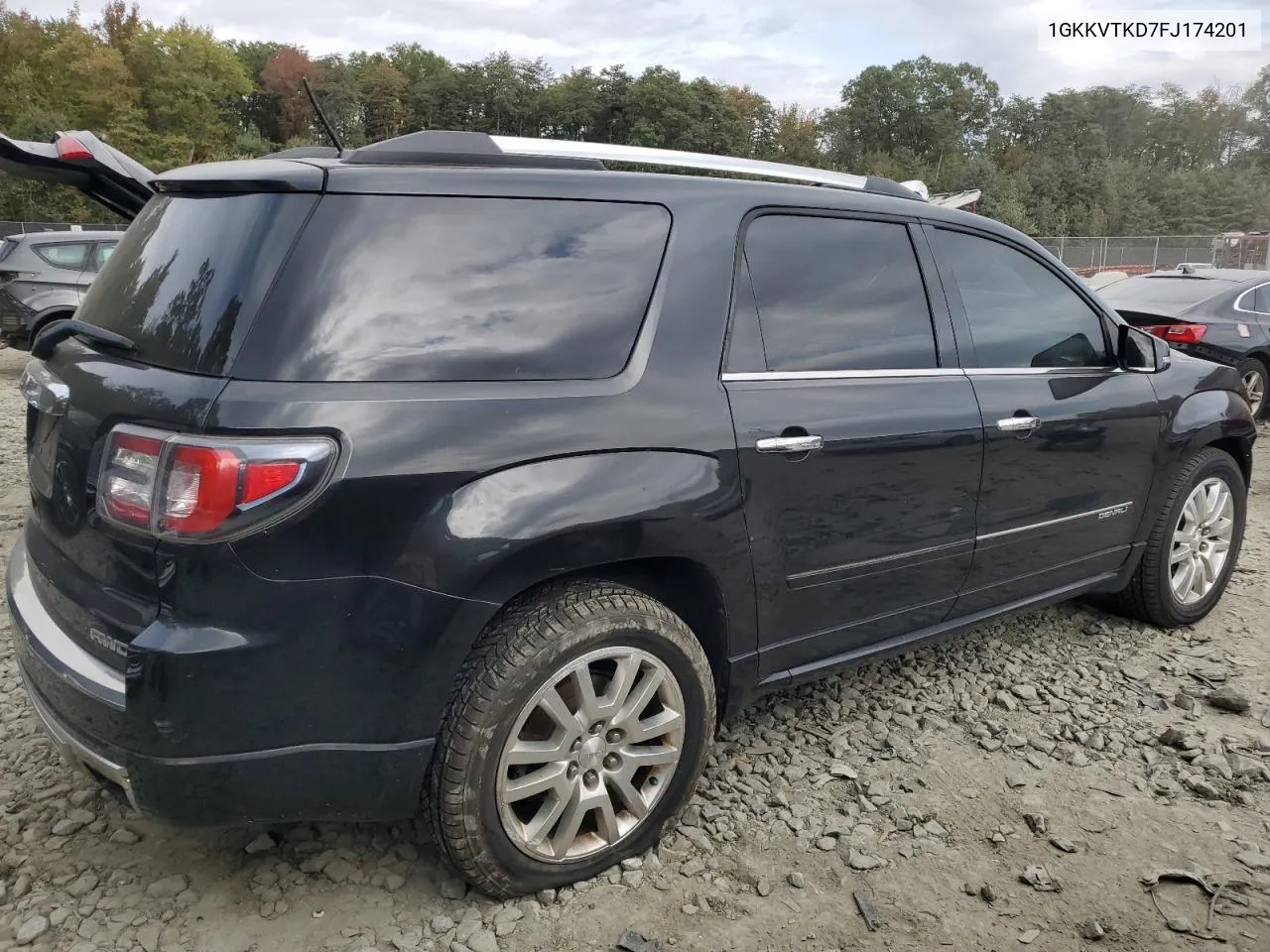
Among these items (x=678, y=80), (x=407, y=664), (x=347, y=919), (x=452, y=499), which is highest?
(x=678, y=80)

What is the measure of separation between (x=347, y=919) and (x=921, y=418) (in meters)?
2.09

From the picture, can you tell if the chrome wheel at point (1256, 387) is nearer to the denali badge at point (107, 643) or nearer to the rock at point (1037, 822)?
→ the rock at point (1037, 822)

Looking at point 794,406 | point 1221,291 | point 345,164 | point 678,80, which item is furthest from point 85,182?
point 678,80

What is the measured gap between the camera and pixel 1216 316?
912 cm

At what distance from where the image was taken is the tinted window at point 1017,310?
128 inches

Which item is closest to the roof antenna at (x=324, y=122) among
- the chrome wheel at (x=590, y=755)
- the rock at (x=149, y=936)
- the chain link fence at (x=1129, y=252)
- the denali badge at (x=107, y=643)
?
the denali badge at (x=107, y=643)

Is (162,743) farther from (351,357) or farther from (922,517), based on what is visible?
(922,517)

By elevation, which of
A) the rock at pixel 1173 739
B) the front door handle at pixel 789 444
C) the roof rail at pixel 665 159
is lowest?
the rock at pixel 1173 739

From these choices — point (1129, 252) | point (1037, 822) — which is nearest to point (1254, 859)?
point (1037, 822)

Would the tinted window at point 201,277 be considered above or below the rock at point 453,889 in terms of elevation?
above

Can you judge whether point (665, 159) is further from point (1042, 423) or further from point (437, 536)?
point (1042, 423)

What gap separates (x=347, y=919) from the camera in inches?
92.0

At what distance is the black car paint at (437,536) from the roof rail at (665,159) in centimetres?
13

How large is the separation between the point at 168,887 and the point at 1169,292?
395 inches
